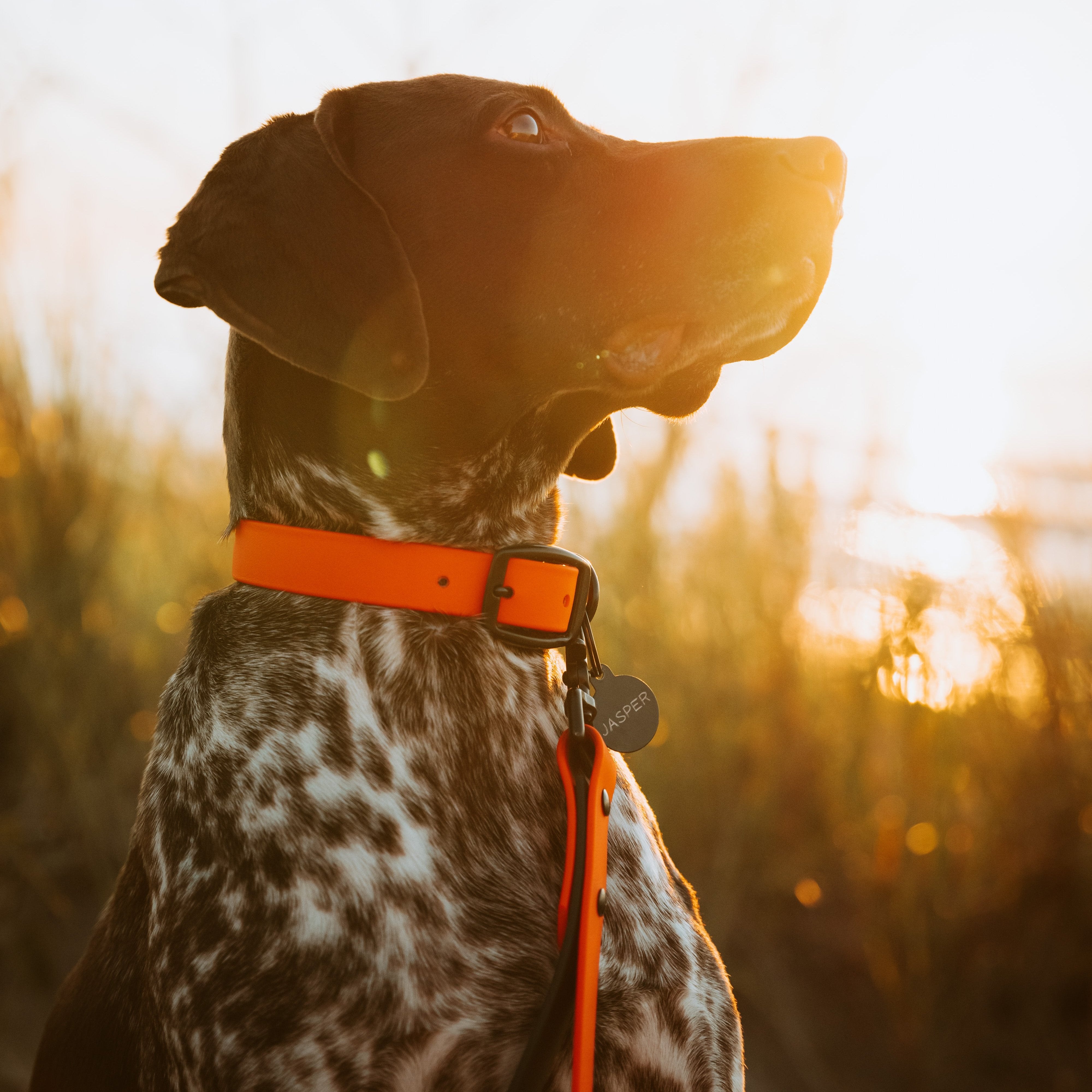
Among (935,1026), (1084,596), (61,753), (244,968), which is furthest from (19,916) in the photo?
(1084,596)

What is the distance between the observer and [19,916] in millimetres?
3271

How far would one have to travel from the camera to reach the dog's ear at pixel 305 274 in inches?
66.0

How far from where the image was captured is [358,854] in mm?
1581

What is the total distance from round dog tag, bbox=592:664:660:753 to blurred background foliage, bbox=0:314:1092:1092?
66.7 inches

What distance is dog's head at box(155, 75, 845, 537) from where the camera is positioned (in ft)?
6.18

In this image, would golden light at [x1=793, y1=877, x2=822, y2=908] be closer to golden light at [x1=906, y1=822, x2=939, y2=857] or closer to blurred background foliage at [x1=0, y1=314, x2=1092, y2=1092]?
blurred background foliage at [x1=0, y1=314, x2=1092, y2=1092]

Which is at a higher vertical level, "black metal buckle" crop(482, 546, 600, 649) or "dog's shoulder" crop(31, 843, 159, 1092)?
"black metal buckle" crop(482, 546, 600, 649)

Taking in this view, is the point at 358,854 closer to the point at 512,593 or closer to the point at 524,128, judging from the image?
the point at 512,593

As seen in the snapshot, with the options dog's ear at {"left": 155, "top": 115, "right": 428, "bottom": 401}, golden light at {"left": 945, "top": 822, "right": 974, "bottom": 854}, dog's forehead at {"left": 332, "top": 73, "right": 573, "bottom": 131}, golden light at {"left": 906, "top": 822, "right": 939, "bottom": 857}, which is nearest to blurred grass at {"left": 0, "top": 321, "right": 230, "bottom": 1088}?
dog's ear at {"left": 155, "top": 115, "right": 428, "bottom": 401}

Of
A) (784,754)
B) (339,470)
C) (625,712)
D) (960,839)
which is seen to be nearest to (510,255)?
(339,470)

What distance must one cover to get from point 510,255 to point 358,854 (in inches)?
48.1

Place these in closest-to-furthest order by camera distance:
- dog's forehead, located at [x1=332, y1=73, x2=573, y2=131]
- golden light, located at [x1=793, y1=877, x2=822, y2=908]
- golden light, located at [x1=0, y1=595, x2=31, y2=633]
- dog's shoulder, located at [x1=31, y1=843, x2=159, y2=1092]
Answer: dog's shoulder, located at [x1=31, y1=843, x2=159, y2=1092] → dog's forehead, located at [x1=332, y1=73, x2=573, y2=131] → golden light, located at [x1=793, y1=877, x2=822, y2=908] → golden light, located at [x1=0, y1=595, x2=31, y2=633]

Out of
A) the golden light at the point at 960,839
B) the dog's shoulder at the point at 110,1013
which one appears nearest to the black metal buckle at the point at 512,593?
the dog's shoulder at the point at 110,1013

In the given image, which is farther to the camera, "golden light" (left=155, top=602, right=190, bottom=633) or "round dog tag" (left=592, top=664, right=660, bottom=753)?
"golden light" (left=155, top=602, right=190, bottom=633)
